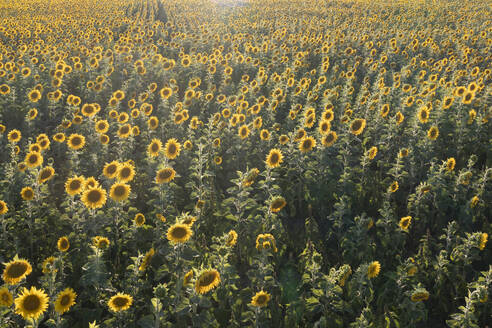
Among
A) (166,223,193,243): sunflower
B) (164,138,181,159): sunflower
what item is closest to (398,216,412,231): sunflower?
(166,223,193,243): sunflower

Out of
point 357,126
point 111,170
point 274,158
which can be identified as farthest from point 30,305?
point 357,126

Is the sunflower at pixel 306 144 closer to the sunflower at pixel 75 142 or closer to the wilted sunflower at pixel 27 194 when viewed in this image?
the sunflower at pixel 75 142

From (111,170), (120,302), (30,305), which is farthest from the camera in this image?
(111,170)

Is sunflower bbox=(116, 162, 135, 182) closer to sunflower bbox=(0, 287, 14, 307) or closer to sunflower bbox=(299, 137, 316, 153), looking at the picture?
Result: sunflower bbox=(0, 287, 14, 307)

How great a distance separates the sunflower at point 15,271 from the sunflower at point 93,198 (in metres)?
1.27

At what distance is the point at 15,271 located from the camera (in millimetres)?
3525

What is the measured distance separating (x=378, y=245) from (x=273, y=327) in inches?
86.3

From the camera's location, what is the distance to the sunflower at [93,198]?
15.6 ft

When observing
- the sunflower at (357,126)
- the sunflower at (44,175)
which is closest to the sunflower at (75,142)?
the sunflower at (44,175)

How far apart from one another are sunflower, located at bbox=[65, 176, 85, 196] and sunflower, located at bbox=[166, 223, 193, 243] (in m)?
A: 1.88

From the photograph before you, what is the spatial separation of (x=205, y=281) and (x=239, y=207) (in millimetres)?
1781

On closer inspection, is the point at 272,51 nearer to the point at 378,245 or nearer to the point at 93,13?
the point at 378,245

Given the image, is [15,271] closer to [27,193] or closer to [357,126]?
[27,193]

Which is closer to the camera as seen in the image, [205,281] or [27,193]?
[205,281]
